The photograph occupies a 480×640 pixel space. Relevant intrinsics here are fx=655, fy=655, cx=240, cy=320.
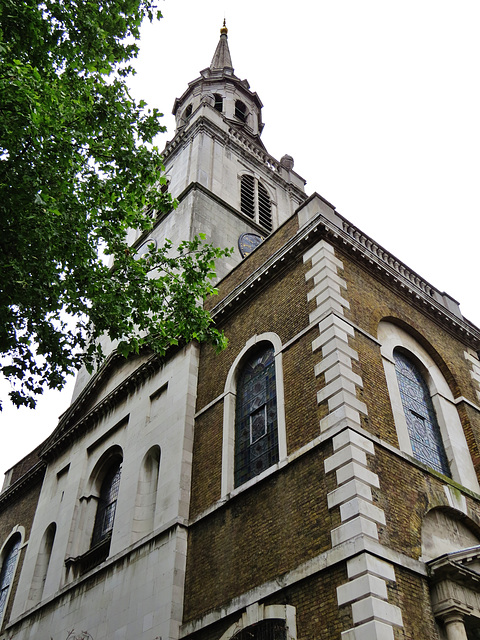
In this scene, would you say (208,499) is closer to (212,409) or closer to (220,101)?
(212,409)

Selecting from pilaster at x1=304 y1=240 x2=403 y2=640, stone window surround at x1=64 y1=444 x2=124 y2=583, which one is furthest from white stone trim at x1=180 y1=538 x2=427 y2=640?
stone window surround at x1=64 y1=444 x2=124 y2=583

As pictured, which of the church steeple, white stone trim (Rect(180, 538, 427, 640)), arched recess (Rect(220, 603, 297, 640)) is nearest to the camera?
white stone trim (Rect(180, 538, 427, 640))

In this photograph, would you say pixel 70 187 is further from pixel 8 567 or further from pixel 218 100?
pixel 218 100

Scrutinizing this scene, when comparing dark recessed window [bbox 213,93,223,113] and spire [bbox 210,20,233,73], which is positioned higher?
spire [bbox 210,20,233,73]

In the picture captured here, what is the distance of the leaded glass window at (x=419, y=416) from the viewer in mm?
14008

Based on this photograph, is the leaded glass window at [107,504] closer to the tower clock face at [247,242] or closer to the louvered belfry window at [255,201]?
the tower clock face at [247,242]

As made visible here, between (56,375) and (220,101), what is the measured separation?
91.7 ft

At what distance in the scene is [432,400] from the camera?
50.7 ft

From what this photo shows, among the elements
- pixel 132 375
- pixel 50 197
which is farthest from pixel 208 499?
pixel 50 197

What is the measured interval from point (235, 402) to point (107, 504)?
5733 millimetres

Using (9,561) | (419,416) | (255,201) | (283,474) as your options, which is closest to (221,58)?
(255,201)

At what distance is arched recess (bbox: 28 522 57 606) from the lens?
1945 centimetres

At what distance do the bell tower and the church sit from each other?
117 inches

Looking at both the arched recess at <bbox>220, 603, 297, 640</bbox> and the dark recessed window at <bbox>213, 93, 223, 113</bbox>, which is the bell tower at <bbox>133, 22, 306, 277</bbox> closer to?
the dark recessed window at <bbox>213, 93, 223, 113</bbox>
